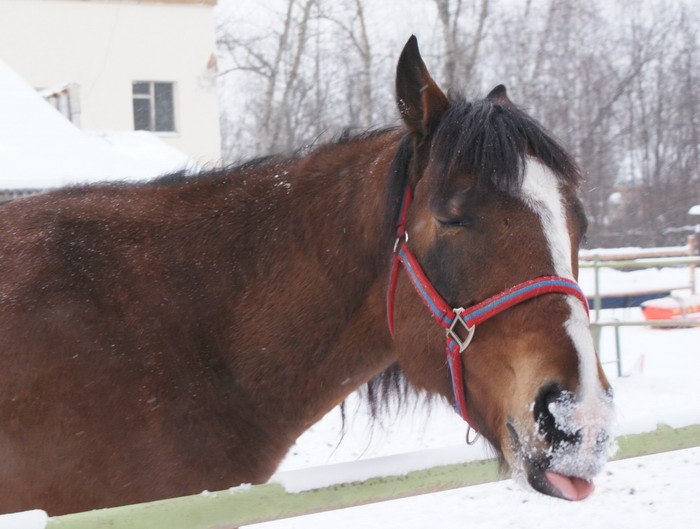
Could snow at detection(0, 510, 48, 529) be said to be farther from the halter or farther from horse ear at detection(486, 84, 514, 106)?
horse ear at detection(486, 84, 514, 106)

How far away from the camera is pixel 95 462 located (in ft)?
7.51

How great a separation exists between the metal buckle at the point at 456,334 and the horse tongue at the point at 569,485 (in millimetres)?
402

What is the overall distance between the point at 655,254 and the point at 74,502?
1705 cm

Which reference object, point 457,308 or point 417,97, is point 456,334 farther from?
point 417,97

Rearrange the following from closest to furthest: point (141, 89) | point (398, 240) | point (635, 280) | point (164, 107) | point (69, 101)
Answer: point (398, 240) → point (69, 101) → point (635, 280) → point (141, 89) → point (164, 107)

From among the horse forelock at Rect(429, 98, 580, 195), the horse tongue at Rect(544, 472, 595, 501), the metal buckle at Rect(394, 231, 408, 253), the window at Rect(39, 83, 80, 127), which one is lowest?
the horse tongue at Rect(544, 472, 595, 501)

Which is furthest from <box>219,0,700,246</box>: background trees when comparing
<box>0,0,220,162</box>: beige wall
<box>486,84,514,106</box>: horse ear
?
<box>486,84,514,106</box>: horse ear

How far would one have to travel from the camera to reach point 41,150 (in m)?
10.5

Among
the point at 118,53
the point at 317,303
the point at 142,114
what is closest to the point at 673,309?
the point at 317,303

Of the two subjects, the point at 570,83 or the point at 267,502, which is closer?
the point at 267,502

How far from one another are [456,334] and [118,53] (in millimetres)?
19948

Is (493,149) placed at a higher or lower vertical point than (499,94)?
lower

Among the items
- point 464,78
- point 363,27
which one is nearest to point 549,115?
point 464,78

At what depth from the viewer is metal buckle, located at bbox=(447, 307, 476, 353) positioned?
7.04 feet
